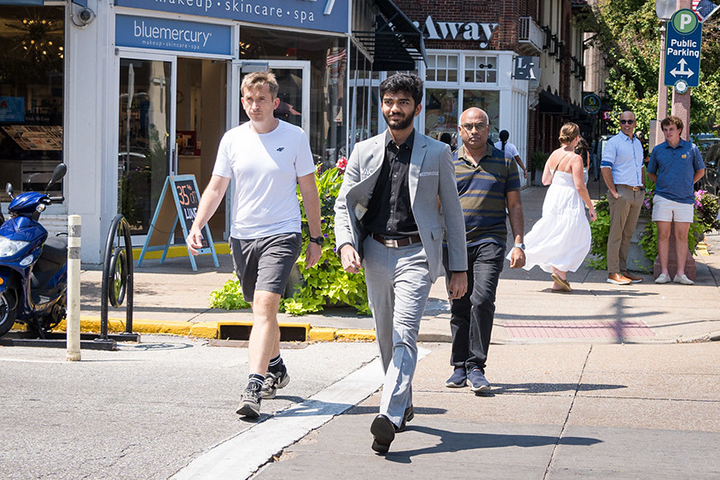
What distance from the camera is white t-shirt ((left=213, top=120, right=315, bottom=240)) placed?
20.0 feet

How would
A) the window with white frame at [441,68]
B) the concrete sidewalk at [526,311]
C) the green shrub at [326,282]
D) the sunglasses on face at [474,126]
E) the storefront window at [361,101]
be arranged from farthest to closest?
the window with white frame at [441,68] → the storefront window at [361,101] → the green shrub at [326,282] → the concrete sidewalk at [526,311] → the sunglasses on face at [474,126]

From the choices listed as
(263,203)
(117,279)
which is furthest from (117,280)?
(263,203)

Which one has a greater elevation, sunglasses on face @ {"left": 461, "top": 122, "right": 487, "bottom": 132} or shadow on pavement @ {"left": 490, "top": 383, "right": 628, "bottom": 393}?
sunglasses on face @ {"left": 461, "top": 122, "right": 487, "bottom": 132}

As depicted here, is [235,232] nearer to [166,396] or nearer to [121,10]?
[166,396]

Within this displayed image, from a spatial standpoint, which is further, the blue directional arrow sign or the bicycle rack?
the blue directional arrow sign

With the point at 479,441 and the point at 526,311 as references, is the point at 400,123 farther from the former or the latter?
the point at 526,311

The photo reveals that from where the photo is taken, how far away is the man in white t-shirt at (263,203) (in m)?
5.99

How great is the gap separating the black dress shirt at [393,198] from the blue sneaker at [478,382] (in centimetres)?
167

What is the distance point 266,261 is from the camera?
19.8ft

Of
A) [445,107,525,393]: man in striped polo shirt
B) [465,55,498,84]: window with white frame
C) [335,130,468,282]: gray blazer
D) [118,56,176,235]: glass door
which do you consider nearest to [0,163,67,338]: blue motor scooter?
[445,107,525,393]: man in striped polo shirt

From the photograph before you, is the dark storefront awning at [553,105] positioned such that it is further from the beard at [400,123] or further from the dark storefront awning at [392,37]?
the beard at [400,123]

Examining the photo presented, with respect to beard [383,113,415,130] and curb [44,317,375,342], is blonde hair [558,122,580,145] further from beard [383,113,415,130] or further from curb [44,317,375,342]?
beard [383,113,415,130]

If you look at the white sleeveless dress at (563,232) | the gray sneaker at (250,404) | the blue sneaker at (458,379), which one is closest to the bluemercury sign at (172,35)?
the white sleeveless dress at (563,232)

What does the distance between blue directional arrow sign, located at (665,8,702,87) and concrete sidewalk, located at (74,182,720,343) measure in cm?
248
